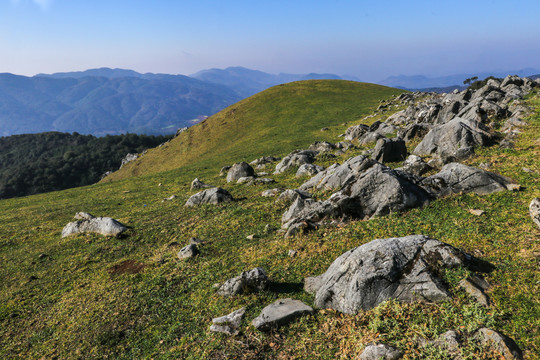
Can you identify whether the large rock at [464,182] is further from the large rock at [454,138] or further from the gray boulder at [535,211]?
the large rock at [454,138]

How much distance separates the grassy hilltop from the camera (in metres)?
10.5

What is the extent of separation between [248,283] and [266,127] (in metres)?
76.5

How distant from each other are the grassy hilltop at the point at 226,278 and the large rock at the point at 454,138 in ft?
5.44

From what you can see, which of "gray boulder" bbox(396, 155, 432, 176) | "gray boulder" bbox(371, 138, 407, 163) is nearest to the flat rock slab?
"gray boulder" bbox(396, 155, 432, 176)

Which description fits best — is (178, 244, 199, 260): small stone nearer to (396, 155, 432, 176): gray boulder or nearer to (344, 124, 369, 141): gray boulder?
(396, 155, 432, 176): gray boulder

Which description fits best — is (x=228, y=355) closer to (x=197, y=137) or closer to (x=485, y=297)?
(x=485, y=297)

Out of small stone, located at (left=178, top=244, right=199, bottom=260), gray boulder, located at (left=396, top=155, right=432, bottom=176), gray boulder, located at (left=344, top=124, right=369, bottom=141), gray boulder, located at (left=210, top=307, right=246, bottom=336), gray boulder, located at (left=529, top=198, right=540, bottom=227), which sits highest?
gray boulder, located at (left=344, top=124, right=369, bottom=141)

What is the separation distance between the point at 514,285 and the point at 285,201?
1815 centimetres

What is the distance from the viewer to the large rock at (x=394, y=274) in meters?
11.3

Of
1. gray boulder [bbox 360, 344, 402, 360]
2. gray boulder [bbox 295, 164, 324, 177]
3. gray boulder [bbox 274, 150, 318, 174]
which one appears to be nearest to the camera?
gray boulder [bbox 360, 344, 402, 360]

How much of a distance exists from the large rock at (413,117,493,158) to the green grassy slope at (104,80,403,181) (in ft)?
106

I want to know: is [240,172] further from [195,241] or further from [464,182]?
[464,182]

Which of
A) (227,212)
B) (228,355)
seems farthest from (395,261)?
(227,212)

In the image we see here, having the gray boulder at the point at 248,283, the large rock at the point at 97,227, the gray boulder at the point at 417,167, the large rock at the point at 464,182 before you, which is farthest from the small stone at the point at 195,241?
the gray boulder at the point at 417,167
